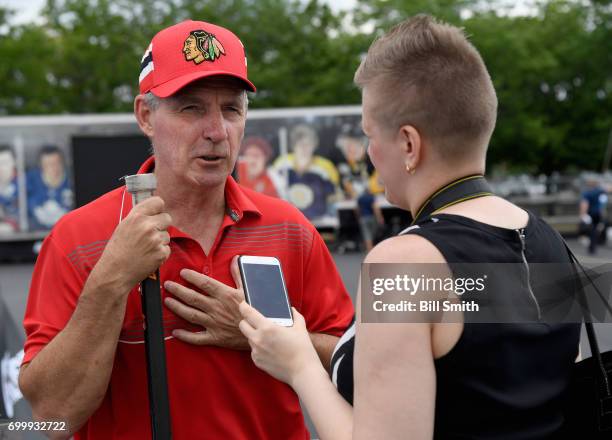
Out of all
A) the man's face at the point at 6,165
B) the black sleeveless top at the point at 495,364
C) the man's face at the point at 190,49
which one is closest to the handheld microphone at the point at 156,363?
the black sleeveless top at the point at 495,364

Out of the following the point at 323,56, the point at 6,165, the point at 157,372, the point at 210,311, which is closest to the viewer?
the point at 157,372

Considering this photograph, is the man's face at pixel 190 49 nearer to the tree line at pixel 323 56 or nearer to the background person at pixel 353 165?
the background person at pixel 353 165

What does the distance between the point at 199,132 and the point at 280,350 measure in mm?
956

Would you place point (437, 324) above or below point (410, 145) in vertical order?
below

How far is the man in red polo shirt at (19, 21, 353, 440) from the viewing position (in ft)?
6.84

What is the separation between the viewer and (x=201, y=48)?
240cm

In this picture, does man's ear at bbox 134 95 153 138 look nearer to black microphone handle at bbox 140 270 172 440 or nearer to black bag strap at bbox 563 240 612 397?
black microphone handle at bbox 140 270 172 440

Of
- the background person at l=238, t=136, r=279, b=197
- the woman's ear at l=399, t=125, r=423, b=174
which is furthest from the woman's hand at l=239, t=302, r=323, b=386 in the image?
the background person at l=238, t=136, r=279, b=197

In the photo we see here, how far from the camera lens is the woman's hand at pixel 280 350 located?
5.78 ft

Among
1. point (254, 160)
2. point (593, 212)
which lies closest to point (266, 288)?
point (593, 212)

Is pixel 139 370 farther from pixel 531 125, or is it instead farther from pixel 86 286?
pixel 531 125

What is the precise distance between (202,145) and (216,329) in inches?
24.0

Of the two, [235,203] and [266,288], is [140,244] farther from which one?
[235,203]

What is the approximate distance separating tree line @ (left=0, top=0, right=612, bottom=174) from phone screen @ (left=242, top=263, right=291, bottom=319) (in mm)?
28709
